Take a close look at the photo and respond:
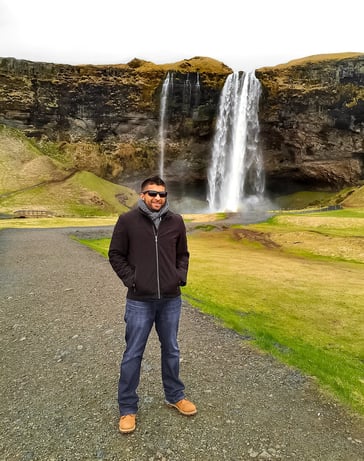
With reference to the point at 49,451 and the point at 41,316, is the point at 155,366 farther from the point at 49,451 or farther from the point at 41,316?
the point at 41,316

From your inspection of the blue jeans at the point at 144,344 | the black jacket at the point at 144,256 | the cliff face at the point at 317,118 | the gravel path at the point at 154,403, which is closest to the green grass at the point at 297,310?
the gravel path at the point at 154,403

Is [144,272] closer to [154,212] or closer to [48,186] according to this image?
[154,212]

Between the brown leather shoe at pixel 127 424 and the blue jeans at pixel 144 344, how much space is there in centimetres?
8

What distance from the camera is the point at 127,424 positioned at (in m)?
5.31

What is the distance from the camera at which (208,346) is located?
8641 mm

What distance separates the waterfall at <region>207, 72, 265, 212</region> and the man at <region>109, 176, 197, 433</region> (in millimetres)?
85876

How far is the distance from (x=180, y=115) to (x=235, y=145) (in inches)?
659

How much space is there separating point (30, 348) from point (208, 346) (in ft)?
14.2

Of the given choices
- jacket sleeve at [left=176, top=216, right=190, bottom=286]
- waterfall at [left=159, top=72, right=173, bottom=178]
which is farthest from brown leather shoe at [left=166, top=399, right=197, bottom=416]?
waterfall at [left=159, top=72, right=173, bottom=178]

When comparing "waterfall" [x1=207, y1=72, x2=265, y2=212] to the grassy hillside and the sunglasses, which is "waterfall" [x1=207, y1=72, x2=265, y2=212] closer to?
the grassy hillside

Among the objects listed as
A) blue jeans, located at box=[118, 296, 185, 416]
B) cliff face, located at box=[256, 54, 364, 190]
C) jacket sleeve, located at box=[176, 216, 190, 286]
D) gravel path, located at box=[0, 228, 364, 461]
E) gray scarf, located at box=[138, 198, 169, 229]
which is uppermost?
cliff face, located at box=[256, 54, 364, 190]

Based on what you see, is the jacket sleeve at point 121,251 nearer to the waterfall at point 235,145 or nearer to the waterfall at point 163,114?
the waterfall at point 235,145

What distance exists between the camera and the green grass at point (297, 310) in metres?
7.60

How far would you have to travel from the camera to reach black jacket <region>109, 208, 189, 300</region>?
5590mm
